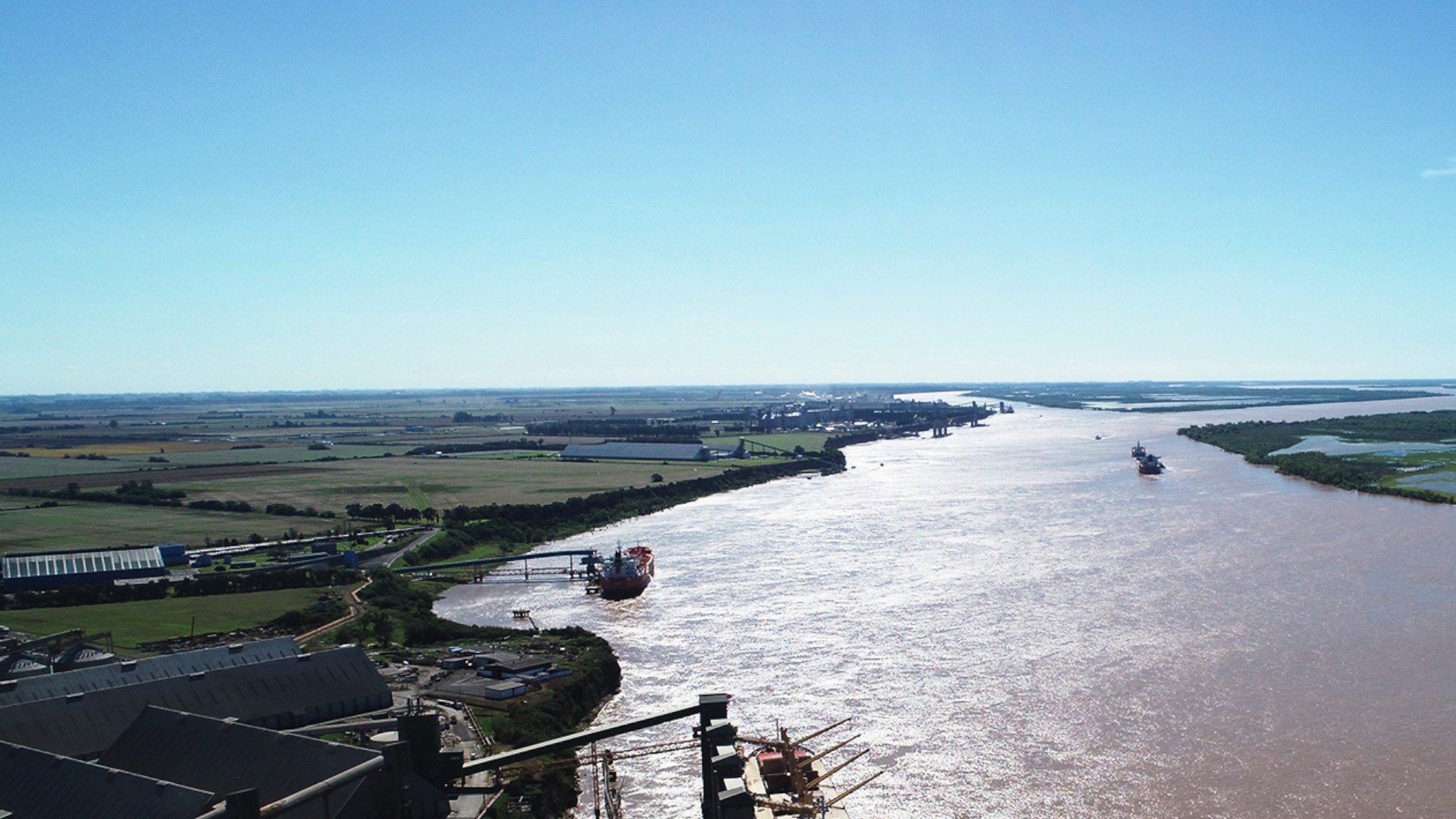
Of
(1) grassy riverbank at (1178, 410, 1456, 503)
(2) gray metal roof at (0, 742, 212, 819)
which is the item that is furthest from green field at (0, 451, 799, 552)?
(1) grassy riverbank at (1178, 410, 1456, 503)

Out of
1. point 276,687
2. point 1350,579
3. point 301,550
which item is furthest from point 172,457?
point 1350,579

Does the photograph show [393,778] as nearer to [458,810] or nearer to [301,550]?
[458,810]

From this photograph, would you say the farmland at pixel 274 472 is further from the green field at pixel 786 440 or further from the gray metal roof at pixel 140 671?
the gray metal roof at pixel 140 671

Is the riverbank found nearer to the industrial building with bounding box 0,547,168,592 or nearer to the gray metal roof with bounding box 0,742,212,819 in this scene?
the industrial building with bounding box 0,547,168,592

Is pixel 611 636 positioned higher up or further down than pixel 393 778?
further down

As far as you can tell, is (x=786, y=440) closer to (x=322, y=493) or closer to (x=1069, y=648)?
(x=322, y=493)

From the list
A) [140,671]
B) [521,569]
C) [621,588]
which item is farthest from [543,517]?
[140,671]
